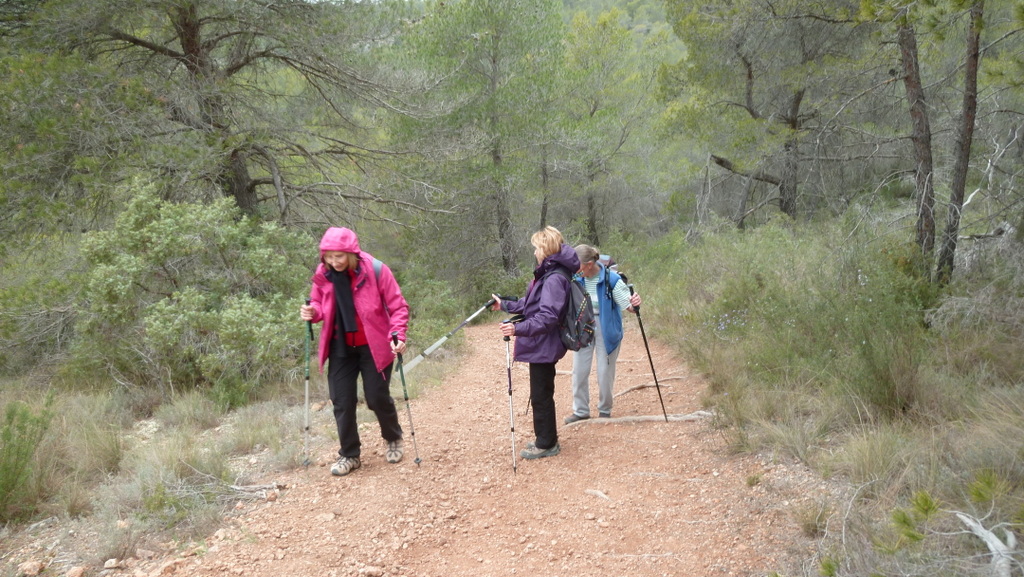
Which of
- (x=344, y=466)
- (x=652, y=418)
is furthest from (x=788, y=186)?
(x=344, y=466)

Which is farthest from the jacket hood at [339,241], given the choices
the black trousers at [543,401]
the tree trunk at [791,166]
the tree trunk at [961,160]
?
the tree trunk at [791,166]

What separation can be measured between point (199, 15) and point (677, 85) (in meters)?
10.0

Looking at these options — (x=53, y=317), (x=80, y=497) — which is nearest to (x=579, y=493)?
(x=80, y=497)

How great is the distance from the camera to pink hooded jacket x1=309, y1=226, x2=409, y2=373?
16.1 feet

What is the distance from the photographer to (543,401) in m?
5.40

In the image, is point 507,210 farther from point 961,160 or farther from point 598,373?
point 961,160

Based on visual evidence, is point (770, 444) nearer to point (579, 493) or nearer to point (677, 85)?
point (579, 493)

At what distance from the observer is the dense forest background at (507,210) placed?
467cm

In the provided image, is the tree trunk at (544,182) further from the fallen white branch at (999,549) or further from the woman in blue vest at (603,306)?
the fallen white branch at (999,549)

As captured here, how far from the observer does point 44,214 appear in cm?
802

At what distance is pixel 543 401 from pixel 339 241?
2.09 metres

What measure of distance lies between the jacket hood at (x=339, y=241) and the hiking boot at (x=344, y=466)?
1701mm

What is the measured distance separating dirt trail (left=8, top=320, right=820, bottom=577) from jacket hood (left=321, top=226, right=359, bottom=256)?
1821 mm

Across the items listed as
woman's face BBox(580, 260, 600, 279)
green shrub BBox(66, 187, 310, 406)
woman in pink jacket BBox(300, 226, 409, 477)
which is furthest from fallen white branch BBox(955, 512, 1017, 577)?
green shrub BBox(66, 187, 310, 406)
